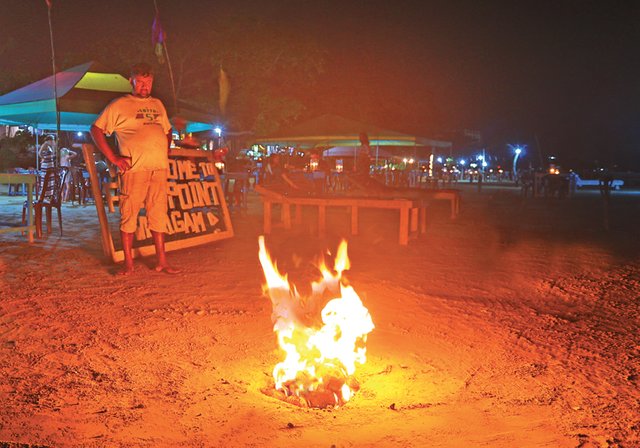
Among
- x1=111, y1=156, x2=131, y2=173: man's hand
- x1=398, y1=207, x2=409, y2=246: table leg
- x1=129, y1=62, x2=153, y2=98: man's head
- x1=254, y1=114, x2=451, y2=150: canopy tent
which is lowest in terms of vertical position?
x1=398, y1=207, x2=409, y2=246: table leg

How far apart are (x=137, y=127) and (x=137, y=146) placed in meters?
0.20

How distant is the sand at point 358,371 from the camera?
2.88 meters

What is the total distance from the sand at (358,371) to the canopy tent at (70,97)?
667 centimetres

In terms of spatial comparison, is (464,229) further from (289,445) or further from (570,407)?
(289,445)

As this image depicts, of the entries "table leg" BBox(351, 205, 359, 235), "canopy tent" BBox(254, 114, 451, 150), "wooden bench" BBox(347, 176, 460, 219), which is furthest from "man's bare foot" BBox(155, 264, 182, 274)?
"canopy tent" BBox(254, 114, 451, 150)

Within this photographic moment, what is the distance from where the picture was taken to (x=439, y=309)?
17.4 feet

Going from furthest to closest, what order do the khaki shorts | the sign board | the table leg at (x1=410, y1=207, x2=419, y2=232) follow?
1. the table leg at (x1=410, y1=207, x2=419, y2=232)
2. the sign board
3. the khaki shorts

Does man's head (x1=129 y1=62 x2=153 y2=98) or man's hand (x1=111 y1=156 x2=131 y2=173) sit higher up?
man's head (x1=129 y1=62 x2=153 y2=98)

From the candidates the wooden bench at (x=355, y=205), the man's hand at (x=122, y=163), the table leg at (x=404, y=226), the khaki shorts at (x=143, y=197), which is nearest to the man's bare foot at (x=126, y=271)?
the khaki shorts at (x=143, y=197)

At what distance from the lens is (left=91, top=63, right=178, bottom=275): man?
6.04 meters

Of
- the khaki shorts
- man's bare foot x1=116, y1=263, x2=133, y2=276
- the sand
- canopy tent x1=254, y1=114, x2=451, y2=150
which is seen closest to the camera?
the sand

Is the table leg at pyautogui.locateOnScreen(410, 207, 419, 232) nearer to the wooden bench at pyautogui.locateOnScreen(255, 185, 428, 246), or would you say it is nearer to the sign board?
the wooden bench at pyautogui.locateOnScreen(255, 185, 428, 246)

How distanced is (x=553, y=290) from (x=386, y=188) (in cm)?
687

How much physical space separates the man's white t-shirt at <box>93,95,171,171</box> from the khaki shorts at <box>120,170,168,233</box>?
4.2 inches
